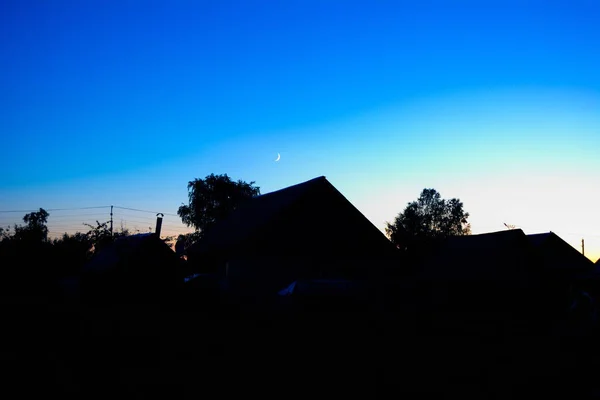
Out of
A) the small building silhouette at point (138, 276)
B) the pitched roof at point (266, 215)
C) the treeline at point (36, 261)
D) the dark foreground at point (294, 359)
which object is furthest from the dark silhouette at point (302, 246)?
the treeline at point (36, 261)

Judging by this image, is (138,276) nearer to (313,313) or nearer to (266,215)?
(266,215)

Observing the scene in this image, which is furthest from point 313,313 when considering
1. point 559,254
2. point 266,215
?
point 559,254

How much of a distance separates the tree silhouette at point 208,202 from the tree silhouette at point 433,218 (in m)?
33.2

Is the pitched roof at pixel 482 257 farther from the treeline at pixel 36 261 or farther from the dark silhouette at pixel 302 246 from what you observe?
the treeline at pixel 36 261

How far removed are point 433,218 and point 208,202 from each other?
44.0 metres

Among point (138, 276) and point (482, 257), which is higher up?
point (482, 257)

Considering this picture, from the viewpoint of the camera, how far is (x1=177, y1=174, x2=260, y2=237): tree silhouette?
66.9 metres

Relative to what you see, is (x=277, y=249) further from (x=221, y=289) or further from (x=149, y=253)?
(x=149, y=253)

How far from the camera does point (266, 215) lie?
27109 mm

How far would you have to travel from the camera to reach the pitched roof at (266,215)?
25562 mm

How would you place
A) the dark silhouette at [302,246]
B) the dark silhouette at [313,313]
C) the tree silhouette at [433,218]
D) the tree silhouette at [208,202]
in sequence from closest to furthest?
the dark silhouette at [313,313] < the dark silhouette at [302,246] < the tree silhouette at [208,202] < the tree silhouette at [433,218]

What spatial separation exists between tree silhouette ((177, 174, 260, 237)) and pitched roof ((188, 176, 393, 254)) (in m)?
33.9

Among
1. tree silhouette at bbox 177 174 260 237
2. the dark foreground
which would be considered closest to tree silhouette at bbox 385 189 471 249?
tree silhouette at bbox 177 174 260 237

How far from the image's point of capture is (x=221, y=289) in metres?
25.9
